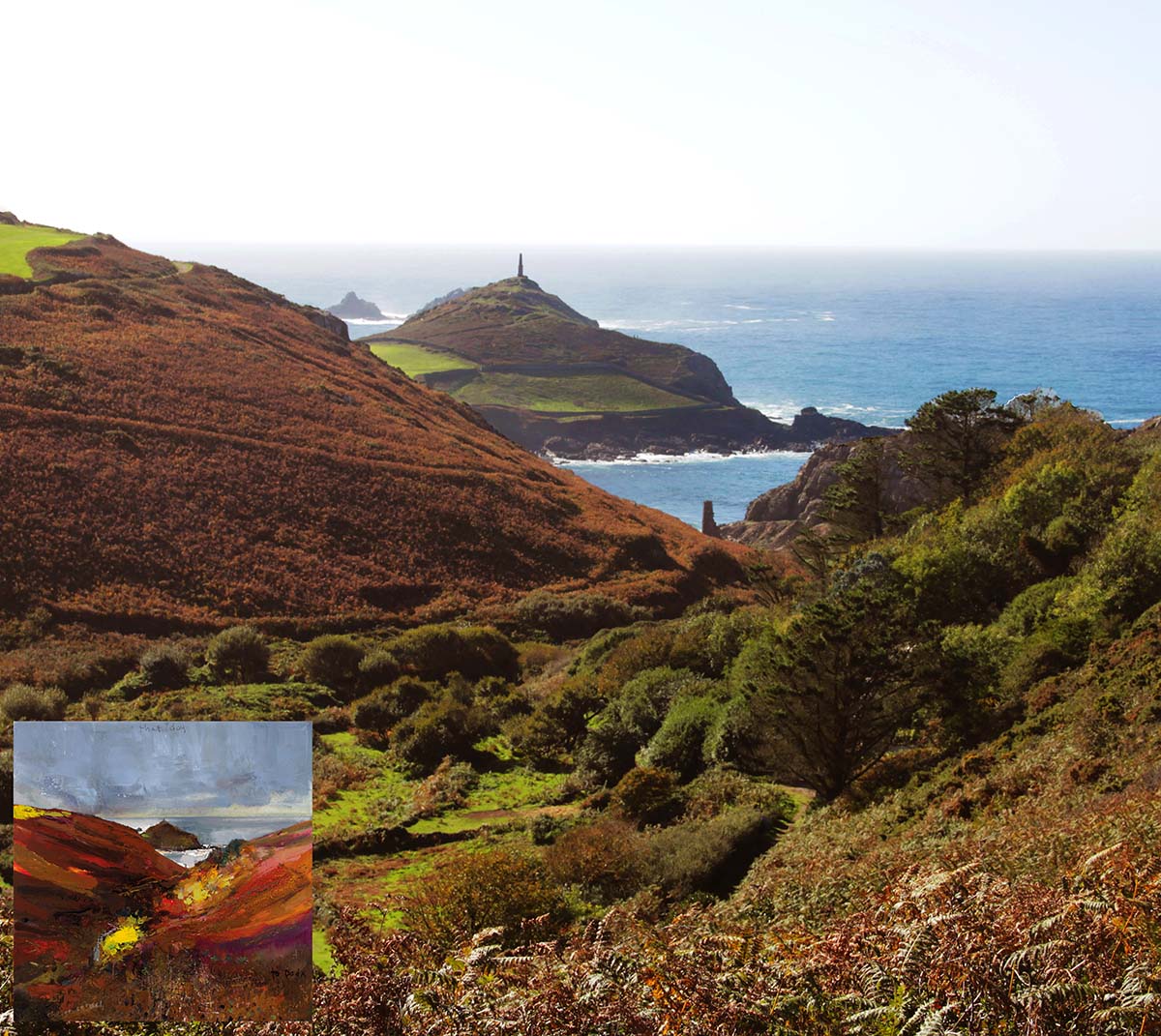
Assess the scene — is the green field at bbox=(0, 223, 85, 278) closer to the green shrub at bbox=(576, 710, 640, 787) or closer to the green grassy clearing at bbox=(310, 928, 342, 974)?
the green shrub at bbox=(576, 710, 640, 787)

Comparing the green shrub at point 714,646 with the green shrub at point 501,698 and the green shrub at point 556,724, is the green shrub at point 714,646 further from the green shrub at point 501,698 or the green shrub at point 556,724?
the green shrub at point 501,698

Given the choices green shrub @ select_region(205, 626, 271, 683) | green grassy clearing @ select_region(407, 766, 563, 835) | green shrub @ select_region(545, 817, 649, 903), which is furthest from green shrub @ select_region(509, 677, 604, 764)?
green shrub @ select_region(545, 817, 649, 903)

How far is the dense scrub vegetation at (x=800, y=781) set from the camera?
183 inches

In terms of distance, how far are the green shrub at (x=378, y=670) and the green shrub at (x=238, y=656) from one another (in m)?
2.85

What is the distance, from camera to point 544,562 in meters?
42.9

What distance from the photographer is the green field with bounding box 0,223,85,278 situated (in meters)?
56.7

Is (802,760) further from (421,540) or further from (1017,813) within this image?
(421,540)

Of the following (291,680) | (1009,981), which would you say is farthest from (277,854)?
(291,680)

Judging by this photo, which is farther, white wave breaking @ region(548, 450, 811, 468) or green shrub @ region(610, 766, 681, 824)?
white wave breaking @ region(548, 450, 811, 468)

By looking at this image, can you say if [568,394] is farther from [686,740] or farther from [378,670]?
[686,740]

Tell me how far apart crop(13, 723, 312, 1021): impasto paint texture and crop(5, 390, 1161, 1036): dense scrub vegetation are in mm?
618

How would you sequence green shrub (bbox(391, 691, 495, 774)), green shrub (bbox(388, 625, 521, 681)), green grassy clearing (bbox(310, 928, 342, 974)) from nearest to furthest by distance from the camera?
1. green grassy clearing (bbox(310, 928, 342, 974))
2. green shrub (bbox(391, 691, 495, 774))
3. green shrub (bbox(388, 625, 521, 681))

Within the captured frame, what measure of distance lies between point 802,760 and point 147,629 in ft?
74.4

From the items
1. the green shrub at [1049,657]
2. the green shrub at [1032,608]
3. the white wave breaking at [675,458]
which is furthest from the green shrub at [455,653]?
the white wave breaking at [675,458]
